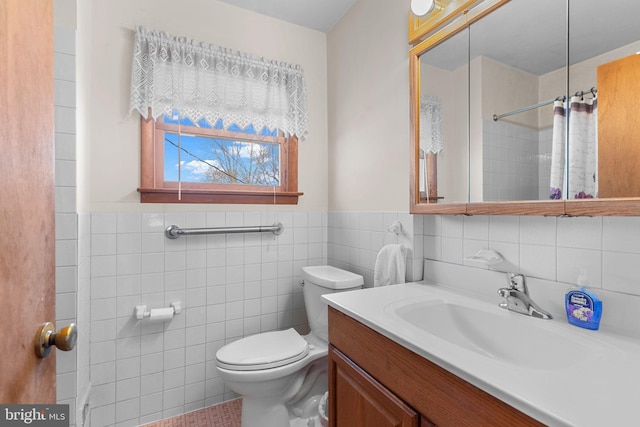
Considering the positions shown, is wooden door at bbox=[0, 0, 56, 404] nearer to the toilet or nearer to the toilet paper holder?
the toilet

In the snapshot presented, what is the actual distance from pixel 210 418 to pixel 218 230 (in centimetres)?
106

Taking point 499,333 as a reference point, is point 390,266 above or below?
above

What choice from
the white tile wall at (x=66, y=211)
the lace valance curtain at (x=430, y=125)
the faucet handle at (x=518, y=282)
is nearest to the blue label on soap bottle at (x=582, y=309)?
the faucet handle at (x=518, y=282)

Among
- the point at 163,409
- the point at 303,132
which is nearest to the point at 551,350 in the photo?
the point at 303,132

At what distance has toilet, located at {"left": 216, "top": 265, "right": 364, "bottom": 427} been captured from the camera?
140 cm

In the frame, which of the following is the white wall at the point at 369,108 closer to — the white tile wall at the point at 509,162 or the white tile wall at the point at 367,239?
the white tile wall at the point at 367,239

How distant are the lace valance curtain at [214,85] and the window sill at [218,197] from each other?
1.34ft

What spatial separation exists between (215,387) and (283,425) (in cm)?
55

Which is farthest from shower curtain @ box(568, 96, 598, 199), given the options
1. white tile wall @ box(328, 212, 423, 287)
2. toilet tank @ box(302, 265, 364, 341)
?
toilet tank @ box(302, 265, 364, 341)

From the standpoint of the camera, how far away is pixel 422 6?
50.6 inches

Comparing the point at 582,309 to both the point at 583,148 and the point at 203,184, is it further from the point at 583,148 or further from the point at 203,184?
the point at 203,184

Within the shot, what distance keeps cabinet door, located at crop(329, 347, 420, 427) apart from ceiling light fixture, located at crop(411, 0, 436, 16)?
143cm

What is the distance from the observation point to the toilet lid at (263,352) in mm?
1393

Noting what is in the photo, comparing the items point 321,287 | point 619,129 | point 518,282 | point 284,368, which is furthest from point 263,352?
point 619,129
